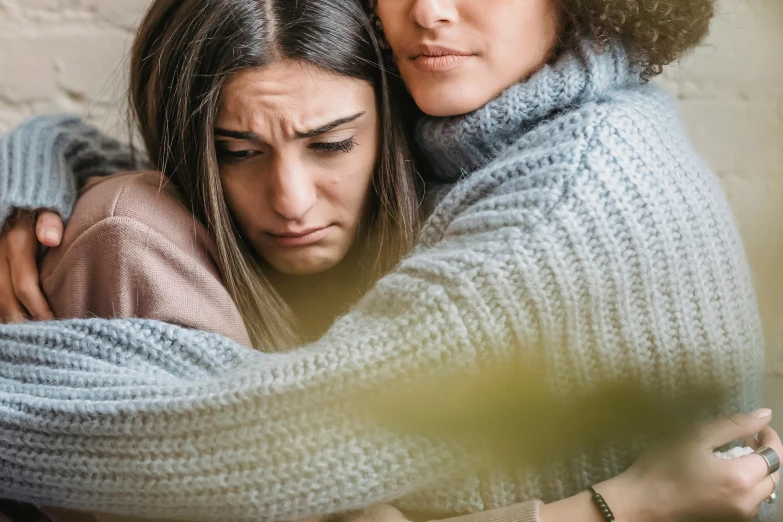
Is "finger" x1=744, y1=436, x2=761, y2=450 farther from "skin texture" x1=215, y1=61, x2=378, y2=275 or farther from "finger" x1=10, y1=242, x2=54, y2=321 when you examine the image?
"finger" x1=10, y1=242, x2=54, y2=321

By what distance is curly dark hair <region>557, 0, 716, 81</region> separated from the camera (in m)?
0.76

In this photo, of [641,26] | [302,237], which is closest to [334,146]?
[302,237]

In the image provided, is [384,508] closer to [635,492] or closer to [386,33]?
[635,492]

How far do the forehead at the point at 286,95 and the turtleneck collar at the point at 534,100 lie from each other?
13cm

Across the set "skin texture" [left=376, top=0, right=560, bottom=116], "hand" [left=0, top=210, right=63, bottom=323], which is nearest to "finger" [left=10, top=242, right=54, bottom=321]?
"hand" [left=0, top=210, right=63, bottom=323]

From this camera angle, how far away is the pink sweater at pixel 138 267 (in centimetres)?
83

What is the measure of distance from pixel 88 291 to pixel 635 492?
0.64m

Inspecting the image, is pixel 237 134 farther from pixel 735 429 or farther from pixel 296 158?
pixel 735 429

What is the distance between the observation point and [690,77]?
3.53 feet

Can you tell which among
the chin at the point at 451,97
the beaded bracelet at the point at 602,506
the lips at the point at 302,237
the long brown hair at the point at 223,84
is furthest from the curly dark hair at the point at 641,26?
the beaded bracelet at the point at 602,506

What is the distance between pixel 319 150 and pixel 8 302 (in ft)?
1.48

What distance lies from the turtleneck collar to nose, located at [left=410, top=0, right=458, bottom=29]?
0.34 feet

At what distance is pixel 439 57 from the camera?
32.1 inches

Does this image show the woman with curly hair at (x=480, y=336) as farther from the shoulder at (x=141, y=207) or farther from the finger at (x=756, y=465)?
the shoulder at (x=141, y=207)
